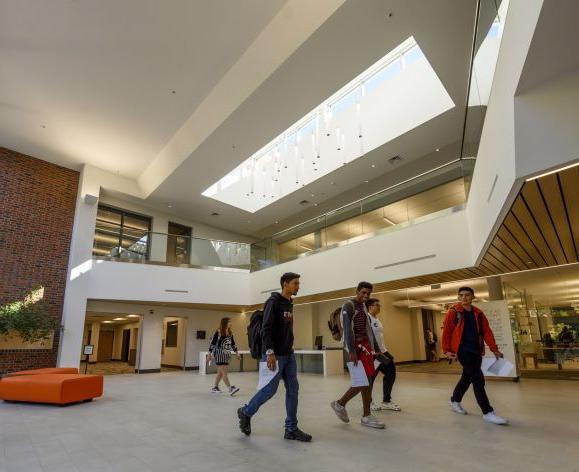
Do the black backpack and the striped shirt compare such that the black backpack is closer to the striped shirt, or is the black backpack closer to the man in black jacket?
the man in black jacket

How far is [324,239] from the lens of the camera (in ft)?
39.5

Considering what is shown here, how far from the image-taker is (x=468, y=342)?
471 cm

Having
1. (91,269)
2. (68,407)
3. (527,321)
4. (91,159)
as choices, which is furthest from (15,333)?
(527,321)

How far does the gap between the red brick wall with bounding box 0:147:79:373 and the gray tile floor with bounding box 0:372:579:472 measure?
634 centimetres

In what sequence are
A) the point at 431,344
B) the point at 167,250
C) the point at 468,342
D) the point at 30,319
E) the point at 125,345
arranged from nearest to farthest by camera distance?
the point at 468,342 → the point at 30,319 → the point at 431,344 → the point at 167,250 → the point at 125,345

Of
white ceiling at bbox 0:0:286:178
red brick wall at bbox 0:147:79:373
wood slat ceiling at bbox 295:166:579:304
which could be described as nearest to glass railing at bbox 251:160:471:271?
wood slat ceiling at bbox 295:166:579:304

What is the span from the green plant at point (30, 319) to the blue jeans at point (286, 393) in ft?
32.0

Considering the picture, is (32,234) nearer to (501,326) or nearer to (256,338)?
(256,338)

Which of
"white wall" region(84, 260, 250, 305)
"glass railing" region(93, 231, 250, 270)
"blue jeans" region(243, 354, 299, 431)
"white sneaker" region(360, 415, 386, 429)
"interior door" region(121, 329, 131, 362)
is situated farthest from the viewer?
"interior door" region(121, 329, 131, 362)

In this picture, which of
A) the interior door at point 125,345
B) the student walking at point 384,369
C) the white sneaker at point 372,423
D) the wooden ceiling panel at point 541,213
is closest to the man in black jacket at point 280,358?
the white sneaker at point 372,423

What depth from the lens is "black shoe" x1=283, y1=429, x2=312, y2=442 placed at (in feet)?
11.8

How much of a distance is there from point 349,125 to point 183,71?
5.02 m

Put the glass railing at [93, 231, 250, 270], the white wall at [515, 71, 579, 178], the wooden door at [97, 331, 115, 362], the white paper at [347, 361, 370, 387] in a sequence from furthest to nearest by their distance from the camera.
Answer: the wooden door at [97, 331, 115, 362] → the glass railing at [93, 231, 250, 270] → the white paper at [347, 361, 370, 387] → the white wall at [515, 71, 579, 178]

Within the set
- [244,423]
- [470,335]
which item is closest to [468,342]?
[470,335]
